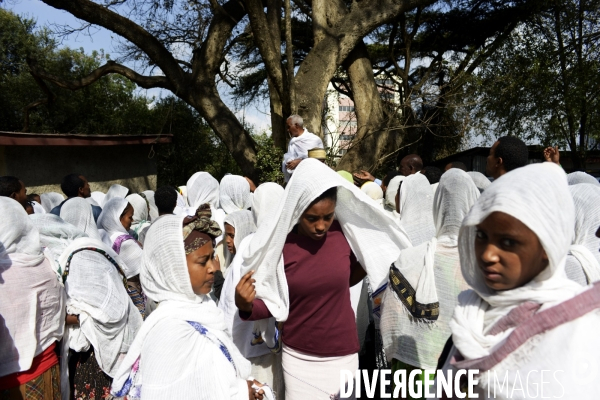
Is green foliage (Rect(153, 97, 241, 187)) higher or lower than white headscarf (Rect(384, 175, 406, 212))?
higher

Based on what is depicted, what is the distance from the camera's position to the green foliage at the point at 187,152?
61.9 ft

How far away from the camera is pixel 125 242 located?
16.5 ft

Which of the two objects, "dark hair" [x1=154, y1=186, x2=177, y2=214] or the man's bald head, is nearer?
"dark hair" [x1=154, y1=186, x2=177, y2=214]

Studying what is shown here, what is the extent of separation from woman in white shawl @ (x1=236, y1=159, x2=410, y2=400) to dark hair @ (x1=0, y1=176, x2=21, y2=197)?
323 cm

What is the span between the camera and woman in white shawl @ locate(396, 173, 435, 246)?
3.96m

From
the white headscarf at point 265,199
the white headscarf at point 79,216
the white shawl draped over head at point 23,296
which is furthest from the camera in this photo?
the white headscarf at point 79,216

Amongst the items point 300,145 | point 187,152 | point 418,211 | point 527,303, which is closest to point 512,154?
point 418,211

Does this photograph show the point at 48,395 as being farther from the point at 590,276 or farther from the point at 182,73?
the point at 182,73

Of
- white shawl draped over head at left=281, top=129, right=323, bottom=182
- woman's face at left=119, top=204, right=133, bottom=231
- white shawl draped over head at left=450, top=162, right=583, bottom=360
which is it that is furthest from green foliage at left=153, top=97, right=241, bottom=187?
white shawl draped over head at left=450, top=162, right=583, bottom=360

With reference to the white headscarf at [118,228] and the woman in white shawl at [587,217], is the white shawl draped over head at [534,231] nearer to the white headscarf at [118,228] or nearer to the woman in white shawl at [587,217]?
the woman in white shawl at [587,217]

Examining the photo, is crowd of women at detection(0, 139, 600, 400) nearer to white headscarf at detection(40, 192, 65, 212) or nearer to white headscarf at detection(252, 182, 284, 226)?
white headscarf at detection(252, 182, 284, 226)

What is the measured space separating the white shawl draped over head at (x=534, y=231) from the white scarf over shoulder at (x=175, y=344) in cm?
109

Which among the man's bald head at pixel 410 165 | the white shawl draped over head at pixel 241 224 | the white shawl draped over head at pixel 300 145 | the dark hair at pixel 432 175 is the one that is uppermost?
the white shawl draped over head at pixel 300 145

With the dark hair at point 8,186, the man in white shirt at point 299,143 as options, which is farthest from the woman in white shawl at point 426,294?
the man in white shirt at point 299,143
